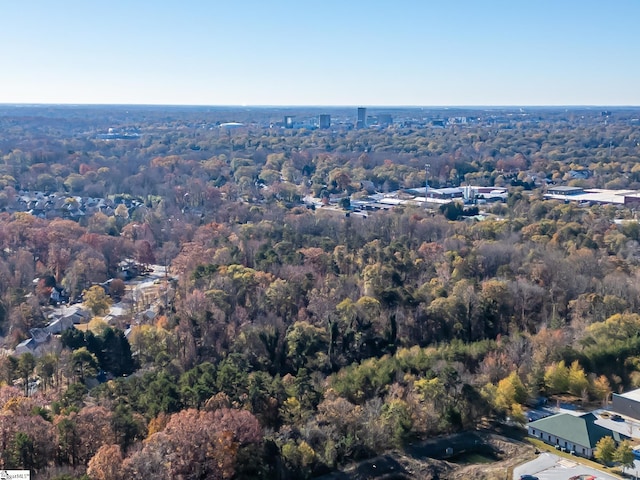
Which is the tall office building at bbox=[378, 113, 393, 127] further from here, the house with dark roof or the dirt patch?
the dirt patch

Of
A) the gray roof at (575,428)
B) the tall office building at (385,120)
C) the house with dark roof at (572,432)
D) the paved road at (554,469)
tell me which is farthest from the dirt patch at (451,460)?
the tall office building at (385,120)

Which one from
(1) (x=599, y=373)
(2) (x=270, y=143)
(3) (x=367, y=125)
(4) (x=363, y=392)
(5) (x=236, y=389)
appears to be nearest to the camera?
(5) (x=236, y=389)

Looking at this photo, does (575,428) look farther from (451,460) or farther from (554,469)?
(451,460)

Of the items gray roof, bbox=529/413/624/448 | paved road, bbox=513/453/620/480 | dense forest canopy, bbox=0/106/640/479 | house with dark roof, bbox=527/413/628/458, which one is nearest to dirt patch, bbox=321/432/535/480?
paved road, bbox=513/453/620/480

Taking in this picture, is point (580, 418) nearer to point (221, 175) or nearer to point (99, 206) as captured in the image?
point (99, 206)

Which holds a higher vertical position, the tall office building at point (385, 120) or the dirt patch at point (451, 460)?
the tall office building at point (385, 120)

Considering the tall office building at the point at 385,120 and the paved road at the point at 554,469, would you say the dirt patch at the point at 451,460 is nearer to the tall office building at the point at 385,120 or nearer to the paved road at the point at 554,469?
the paved road at the point at 554,469

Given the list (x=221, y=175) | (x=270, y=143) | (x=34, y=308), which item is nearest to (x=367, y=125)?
(x=270, y=143)
